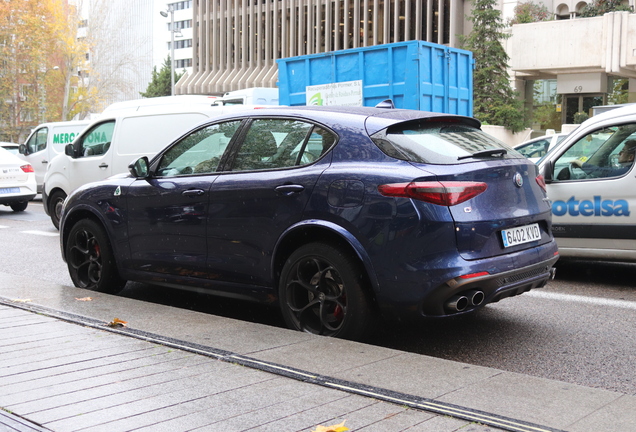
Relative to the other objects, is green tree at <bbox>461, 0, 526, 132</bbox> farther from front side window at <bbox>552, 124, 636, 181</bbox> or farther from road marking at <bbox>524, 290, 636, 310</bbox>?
road marking at <bbox>524, 290, 636, 310</bbox>

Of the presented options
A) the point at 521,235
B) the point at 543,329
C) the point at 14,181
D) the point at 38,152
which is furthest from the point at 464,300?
the point at 38,152

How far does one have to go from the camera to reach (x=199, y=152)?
5.98 metres

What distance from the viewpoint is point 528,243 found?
197 inches

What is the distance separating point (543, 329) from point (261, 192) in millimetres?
2298

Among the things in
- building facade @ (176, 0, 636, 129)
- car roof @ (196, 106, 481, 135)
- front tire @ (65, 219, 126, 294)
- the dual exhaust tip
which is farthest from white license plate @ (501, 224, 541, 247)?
building facade @ (176, 0, 636, 129)

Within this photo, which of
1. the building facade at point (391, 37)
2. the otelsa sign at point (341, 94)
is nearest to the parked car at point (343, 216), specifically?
the otelsa sign at point (341, 94)

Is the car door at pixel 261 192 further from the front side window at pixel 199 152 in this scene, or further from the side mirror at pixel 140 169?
the side mirror at pixel 140 169

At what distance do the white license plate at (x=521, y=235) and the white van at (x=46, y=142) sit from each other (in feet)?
47.4

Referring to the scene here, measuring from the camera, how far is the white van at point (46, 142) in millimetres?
18047

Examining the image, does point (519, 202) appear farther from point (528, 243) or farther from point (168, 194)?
→ point (168, 194)

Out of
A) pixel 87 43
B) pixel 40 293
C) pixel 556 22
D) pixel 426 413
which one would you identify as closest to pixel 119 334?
pixel 40 293

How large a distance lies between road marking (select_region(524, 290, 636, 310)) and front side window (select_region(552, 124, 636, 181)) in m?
1.27

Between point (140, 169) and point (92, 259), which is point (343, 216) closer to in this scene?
point (140, 169)

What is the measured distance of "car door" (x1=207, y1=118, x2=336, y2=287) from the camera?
5094 mm
